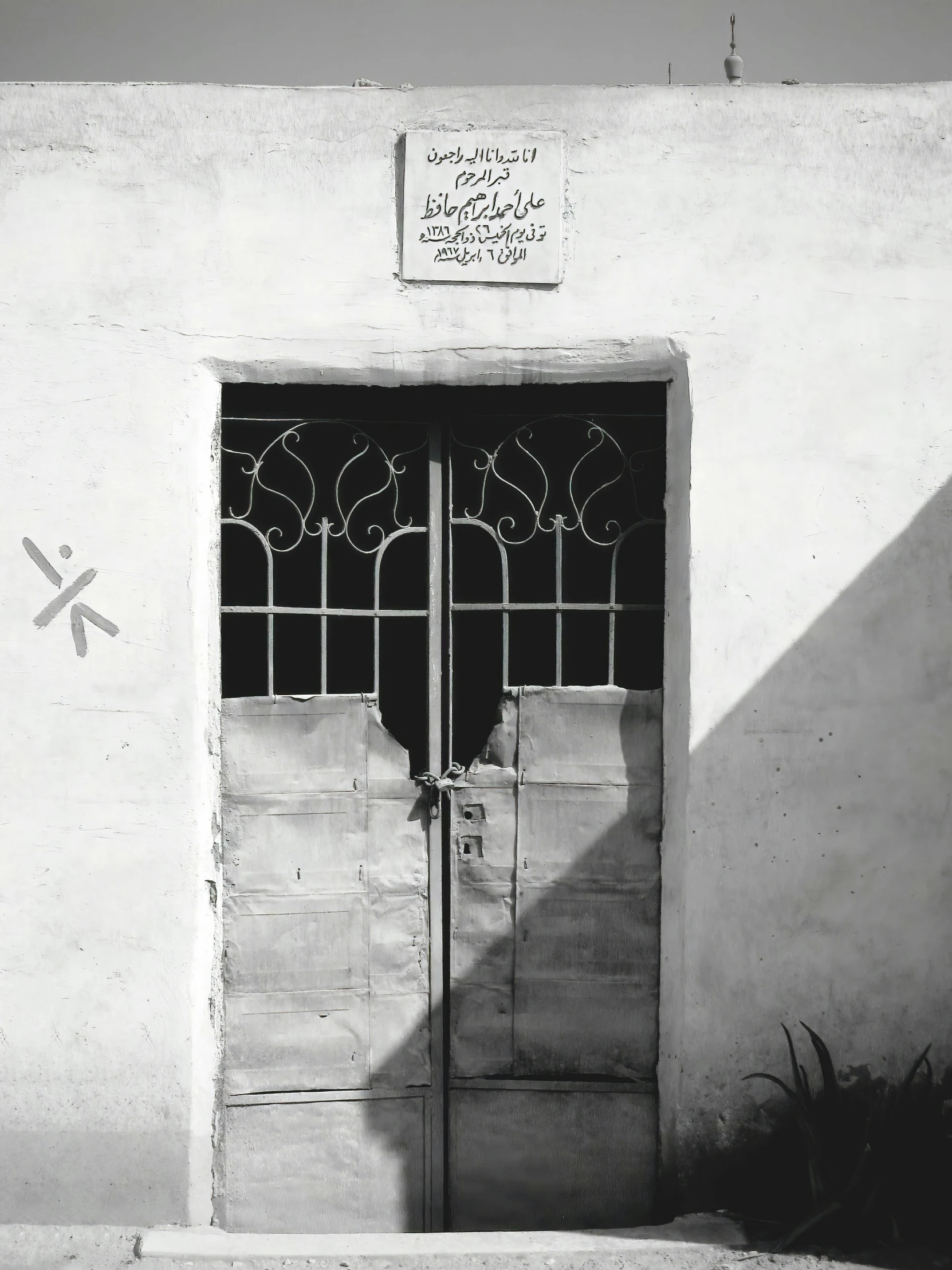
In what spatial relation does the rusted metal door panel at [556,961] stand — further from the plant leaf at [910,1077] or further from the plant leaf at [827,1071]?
the plant leaf at [910,1077]

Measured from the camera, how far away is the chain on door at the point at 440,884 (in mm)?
3637


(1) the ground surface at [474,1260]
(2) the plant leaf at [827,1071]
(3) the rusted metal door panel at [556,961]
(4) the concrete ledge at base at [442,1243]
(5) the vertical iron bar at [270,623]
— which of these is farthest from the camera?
(3) the rusted metal door panel at [556,961]

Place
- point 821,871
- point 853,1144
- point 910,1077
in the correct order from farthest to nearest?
point 821,871 → point 853,1144 → point 910,1077

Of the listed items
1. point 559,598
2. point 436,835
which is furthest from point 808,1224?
point 559,598

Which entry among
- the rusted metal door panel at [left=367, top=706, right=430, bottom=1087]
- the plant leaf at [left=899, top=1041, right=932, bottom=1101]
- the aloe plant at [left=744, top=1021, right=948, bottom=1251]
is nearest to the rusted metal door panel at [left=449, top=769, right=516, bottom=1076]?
the rusted metal door panel at [left=367, top=706, right=430, bottom=1087]

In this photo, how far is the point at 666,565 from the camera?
3664 millimetres

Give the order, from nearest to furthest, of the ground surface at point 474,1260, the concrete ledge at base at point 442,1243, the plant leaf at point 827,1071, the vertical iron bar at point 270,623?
the ground surface at point 474,1260 → the concrete ledge at base at point 442,1243 → the plant leaf at point 827,1071 → the vertical iron bar at point 270,623

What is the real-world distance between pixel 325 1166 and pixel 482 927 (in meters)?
0.96

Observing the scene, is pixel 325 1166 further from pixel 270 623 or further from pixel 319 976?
pixel 270 623

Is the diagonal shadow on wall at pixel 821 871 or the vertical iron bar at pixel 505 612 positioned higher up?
the vertical iron bar at pixel 505 612

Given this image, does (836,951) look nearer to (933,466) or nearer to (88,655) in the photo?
(933,466)

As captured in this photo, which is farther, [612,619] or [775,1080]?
[612,619]

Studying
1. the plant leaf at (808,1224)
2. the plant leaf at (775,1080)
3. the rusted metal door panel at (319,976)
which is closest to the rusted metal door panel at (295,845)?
the rusted metal door panel at (319,976)

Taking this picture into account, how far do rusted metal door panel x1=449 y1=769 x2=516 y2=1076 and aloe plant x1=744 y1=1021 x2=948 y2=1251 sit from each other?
2.79 ft
